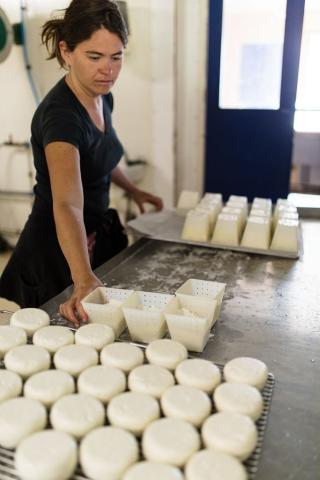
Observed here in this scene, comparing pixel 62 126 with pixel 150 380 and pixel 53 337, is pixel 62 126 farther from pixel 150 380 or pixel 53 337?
pixel 150 380

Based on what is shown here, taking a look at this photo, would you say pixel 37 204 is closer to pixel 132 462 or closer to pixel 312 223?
pixel 132 462

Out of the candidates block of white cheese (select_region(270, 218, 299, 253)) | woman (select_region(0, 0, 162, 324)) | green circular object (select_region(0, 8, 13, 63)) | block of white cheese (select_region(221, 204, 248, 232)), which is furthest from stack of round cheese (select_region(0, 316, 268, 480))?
green circular object (select_region(0, 8, 13, 63))

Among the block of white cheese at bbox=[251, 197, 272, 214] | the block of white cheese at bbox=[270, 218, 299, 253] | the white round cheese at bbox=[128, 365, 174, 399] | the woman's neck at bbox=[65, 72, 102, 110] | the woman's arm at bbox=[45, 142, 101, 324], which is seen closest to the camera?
the white round cheese at bbox=[128, 365, 174, 399]

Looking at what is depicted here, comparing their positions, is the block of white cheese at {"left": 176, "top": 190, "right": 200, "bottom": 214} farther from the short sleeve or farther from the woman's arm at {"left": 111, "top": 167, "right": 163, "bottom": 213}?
the short sleeve

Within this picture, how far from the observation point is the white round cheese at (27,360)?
3.41ft

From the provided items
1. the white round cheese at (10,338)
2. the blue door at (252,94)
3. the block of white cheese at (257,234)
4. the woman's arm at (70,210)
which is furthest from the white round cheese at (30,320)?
the blue door at (252,94)

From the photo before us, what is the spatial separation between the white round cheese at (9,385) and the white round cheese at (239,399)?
404 millimetres

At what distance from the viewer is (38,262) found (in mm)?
1768

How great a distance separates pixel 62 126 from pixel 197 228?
0.76 meters

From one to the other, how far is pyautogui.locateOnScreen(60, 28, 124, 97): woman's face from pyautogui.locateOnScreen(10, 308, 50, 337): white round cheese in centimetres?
77

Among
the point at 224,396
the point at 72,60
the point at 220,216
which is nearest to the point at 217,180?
the point at 220,216

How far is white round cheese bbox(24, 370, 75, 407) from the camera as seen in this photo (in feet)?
3.13

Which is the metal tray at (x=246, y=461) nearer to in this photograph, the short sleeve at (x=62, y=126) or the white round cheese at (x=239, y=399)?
the white round cheese at (x=239, y=399)

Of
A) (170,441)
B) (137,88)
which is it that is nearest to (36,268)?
(170,441)
